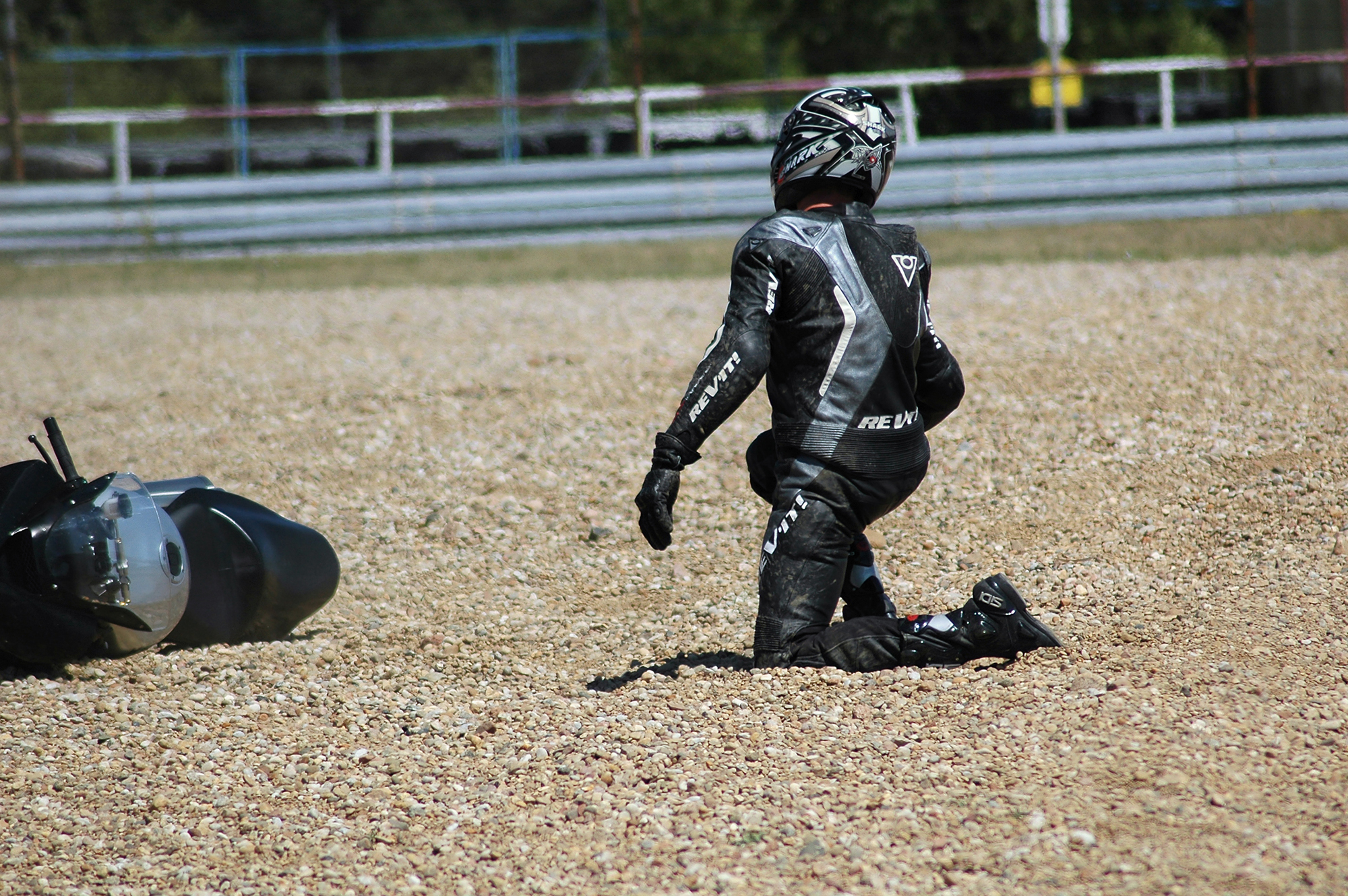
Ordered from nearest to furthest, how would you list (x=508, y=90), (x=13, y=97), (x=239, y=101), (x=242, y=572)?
1. (x=242, y=572)
2. (x=13, y=97)
3. (x=239, y=101)
4. (x=508, y=90)

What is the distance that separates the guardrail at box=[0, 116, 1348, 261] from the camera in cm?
1295

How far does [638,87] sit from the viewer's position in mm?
14164

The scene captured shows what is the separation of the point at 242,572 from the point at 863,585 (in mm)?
2182

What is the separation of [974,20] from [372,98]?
12.7 m

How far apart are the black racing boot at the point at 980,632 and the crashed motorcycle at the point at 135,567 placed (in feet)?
7.26

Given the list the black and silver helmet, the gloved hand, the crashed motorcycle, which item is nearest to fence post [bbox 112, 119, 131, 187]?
the crashed motorcycle

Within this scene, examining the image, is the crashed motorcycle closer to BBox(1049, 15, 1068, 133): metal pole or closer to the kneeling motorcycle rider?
the kneeling motorcycle rider

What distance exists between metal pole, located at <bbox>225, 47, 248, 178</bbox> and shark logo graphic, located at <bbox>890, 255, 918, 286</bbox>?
1473 centimetres

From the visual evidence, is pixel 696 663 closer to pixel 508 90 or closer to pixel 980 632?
pixel 980 632

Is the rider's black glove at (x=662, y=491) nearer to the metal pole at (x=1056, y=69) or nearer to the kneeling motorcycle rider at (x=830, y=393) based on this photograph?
the kneeling motorcycle rider at (x=830, y=393)

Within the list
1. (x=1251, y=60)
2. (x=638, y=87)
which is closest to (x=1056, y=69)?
(x=1251, y=60)

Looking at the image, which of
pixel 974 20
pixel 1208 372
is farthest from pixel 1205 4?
pixel 1208 372

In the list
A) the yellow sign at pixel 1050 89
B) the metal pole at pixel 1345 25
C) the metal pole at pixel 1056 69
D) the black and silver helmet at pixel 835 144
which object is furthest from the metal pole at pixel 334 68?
the black and silver helmet at pixel 835 144

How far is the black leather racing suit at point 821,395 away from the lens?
11.9 ft
